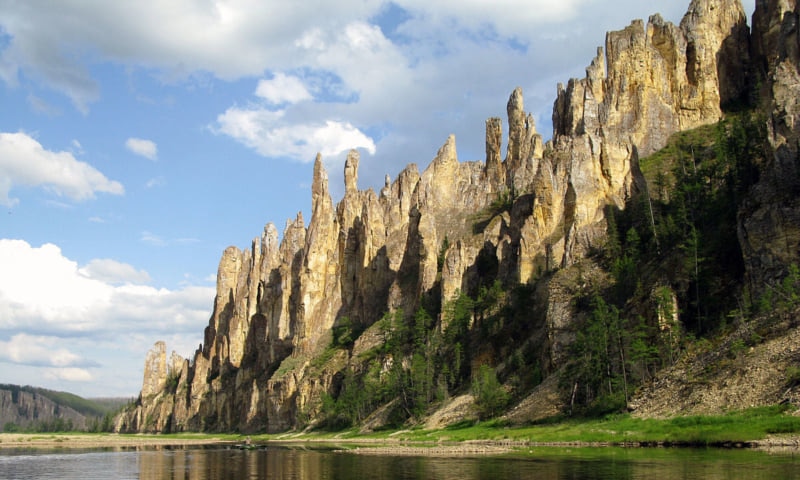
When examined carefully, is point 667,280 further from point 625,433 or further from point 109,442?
point 109,442

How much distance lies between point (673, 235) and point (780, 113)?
1801 centimetres

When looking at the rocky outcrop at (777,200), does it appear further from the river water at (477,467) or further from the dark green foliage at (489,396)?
the dark green foliage at (489,396)

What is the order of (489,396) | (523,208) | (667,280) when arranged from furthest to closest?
1. (523,208)
2. (489,396)
3. (667,280)

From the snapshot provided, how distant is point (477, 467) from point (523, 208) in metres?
75.7

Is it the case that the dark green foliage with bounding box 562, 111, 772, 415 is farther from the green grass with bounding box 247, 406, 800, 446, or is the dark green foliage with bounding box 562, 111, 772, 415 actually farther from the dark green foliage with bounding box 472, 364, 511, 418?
the dark green foliage with bounding box 472, 364, 511, 418

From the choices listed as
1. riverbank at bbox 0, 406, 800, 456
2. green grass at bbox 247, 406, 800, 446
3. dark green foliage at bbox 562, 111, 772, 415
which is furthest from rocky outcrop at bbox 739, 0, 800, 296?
riverbank at bbox 0, 406, 800, 456

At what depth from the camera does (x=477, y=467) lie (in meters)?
50.7

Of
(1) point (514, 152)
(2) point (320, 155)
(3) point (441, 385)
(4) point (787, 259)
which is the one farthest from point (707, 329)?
(2) point (320, 155)

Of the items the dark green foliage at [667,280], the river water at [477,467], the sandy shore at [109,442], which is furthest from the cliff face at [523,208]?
the river water at [477,467]

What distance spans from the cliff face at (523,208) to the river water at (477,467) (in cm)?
2997

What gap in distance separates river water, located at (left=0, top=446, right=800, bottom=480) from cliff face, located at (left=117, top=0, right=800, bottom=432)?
98.3 ft

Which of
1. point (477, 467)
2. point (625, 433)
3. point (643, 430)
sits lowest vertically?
point (477, 467)

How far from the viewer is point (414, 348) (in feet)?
409

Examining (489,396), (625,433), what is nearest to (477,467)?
(625,433)
